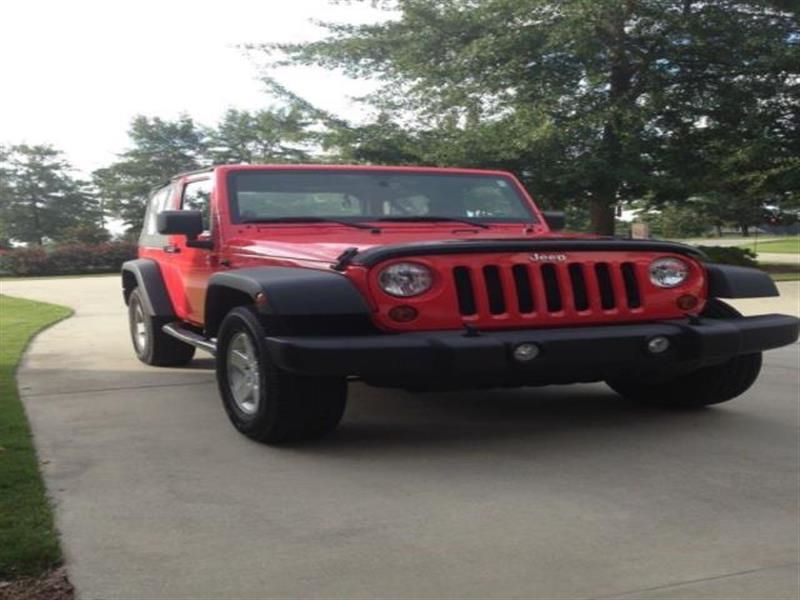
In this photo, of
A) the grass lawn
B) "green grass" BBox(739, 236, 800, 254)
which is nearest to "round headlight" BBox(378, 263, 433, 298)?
the grass lawn

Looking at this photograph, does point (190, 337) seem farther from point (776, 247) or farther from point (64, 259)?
point (776, 247)

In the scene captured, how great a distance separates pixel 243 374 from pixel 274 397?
20.9 inches

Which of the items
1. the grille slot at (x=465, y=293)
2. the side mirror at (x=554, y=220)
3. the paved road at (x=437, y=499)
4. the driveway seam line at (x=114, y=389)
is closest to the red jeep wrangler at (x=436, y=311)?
the grille slot at (x=465, y=293)

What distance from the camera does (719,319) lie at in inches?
190

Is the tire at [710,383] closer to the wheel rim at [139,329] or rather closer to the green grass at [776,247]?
the wheel rim at [139,329]

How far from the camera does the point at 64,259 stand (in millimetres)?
32844

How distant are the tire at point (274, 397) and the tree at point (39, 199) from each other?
191 feet

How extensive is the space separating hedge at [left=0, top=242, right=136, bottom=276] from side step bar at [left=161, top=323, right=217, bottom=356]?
27.5 metres

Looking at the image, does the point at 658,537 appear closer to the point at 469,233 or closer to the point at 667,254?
the point at 667,254

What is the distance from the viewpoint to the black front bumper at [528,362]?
3.97 m

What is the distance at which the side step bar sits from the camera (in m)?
5.44

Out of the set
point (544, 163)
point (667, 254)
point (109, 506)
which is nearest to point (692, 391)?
point (667, 254)

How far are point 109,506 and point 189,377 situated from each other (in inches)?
129

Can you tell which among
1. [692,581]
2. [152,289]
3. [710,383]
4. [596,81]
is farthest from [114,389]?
[596,81]
